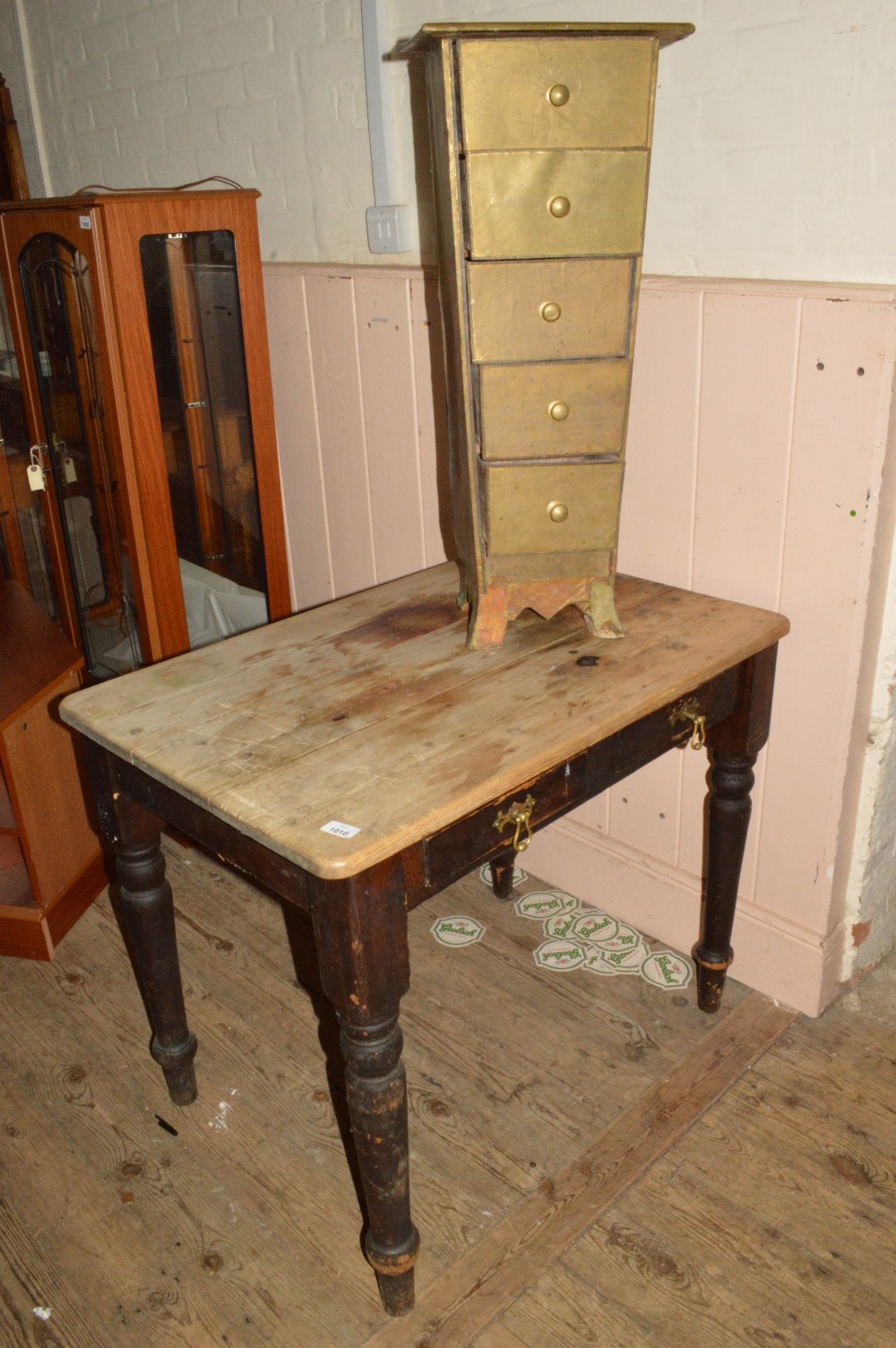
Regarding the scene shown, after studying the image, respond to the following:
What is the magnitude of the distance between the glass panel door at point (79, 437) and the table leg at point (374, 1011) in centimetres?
147

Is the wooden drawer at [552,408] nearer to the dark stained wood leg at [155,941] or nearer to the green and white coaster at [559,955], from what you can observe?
the dark stained wood leg at [155,941]

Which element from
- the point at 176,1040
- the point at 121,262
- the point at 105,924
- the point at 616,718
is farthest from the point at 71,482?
the point at 616,718

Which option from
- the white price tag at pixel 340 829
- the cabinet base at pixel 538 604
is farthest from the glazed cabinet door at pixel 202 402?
the white price tag at pixel 340 829

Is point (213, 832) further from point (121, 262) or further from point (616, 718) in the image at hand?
point (121, 262)

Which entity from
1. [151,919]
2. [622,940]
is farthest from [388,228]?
[622,940]

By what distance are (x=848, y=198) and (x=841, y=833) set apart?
1.05m

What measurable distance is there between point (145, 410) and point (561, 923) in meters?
1.41

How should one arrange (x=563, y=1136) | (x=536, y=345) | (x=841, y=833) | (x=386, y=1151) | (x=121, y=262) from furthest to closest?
(x=121, y=262) < (x=841, y=833) < (x=563, y=1136) < (x=536, y=345) < (x=386, y=1151)

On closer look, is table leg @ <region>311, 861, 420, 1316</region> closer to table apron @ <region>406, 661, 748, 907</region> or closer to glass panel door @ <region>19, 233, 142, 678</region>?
table apron @ <region>406, 661, 748, 907</region>

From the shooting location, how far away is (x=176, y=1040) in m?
1.81

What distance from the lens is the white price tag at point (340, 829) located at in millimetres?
1208

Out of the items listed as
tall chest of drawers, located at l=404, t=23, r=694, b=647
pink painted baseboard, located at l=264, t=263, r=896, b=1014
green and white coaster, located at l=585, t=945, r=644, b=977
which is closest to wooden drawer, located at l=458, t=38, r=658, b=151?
tall chest of drawers, located at l=404, t=23, r=694, b=647

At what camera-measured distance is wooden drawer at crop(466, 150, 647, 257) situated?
143 cm

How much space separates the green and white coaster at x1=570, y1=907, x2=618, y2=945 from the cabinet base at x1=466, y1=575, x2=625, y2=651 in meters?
0.82
